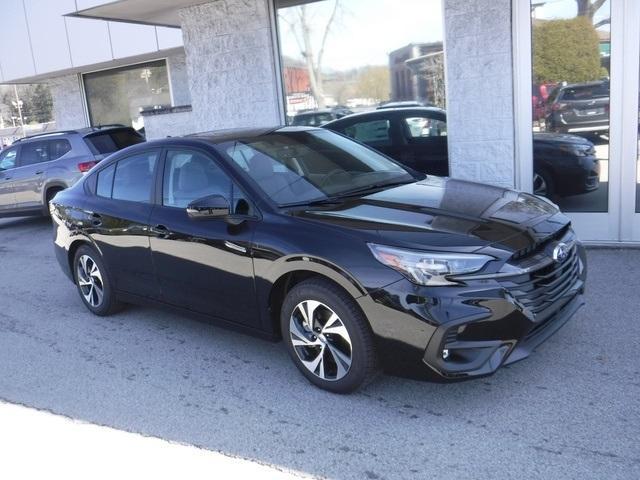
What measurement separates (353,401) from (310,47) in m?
6.30

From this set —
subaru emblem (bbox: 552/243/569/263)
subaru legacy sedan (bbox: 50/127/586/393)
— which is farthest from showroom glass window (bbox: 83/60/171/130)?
subaru emblem (bbox: 552/243/569/263)

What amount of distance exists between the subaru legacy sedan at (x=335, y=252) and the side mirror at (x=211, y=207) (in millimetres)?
10

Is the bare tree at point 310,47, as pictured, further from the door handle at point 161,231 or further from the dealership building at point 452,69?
the door handle at point 161,231

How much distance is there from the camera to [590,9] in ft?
21.3

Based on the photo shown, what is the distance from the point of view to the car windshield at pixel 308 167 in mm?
4426

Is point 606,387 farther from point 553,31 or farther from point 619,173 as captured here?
point 553,31

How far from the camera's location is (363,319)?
3672 millimetres

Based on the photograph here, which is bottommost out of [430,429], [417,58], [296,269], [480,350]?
[430,429]

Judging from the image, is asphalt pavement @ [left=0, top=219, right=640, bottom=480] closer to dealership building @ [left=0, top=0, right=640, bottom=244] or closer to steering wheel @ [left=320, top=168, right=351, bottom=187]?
steering wheel @ [left=320, top=168, right=351, bottom=187]

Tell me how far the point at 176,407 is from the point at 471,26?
5234mm

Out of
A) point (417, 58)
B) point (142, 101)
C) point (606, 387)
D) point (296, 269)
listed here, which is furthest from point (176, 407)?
point (142, 101)

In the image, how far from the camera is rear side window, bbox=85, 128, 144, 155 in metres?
11.3

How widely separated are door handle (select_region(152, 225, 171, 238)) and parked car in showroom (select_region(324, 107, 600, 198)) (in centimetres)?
411

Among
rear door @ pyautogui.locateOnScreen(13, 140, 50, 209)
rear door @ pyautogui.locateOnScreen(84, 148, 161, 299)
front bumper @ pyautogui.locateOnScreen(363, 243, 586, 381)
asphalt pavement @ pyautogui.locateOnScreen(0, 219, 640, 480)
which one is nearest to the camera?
asphalt pavement @ pyautogui.locateOnScreen(0, 219, 640, 480)
